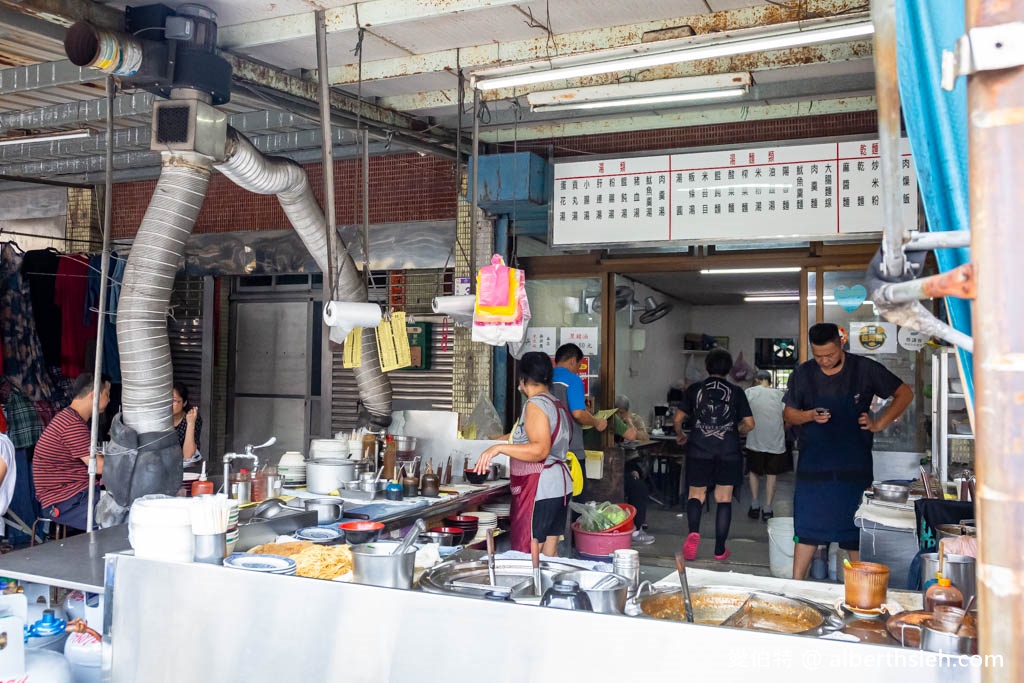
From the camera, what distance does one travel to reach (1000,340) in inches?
45.8

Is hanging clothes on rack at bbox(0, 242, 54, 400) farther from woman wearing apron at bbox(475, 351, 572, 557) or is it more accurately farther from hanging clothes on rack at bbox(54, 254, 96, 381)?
woman wearing apron at bbox(475, 351, 572, 557)

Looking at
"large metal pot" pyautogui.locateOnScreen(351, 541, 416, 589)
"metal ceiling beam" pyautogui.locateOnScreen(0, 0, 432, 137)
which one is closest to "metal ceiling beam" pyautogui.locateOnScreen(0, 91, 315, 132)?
"metal ceiling beam" pyautogui.locateOnScreen(0, 0, 432, 137)

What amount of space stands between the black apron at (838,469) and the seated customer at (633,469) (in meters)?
2.62

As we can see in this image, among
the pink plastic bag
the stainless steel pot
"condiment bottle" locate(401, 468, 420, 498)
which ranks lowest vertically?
"condiment bottle" locate(401, 468, 420, 498)

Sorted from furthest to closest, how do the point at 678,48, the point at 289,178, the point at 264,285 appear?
the point at 264,285 < the point at 289,178 < the point at 678,48

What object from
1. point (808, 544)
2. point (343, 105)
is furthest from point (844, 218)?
point (343, 105)

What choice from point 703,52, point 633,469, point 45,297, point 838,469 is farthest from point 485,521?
point 45,297

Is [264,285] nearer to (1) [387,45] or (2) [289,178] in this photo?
(2) [289,178]

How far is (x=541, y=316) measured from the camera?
8219mm

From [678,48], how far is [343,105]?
10.7 ft

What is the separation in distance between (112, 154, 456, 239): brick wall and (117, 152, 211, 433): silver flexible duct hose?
Answer: 315cm

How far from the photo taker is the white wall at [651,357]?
9836 mm

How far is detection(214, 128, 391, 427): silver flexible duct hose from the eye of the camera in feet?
19.0

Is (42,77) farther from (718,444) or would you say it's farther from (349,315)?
(718,444)
